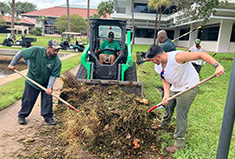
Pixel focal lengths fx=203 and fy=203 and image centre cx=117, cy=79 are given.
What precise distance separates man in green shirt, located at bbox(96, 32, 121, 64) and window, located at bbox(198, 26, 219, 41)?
17506mm

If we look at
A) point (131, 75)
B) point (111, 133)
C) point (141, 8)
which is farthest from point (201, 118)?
point (141, 8)

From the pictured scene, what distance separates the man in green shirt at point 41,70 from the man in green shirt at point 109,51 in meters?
2.33

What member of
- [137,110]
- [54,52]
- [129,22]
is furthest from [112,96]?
[129,22]

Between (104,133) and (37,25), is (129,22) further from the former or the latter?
(37,25)

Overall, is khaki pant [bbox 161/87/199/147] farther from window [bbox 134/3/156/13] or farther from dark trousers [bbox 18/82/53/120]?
window [bbox 134/3/156/13]

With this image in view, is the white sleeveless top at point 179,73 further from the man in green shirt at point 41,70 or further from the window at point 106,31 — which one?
the window at point 106,31

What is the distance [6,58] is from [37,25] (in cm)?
5473

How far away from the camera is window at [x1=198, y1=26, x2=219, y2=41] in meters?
20.8

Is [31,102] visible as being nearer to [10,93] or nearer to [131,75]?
[10,93]

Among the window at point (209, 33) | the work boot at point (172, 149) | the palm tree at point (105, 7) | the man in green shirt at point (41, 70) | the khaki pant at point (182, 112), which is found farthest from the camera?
the palm tree at point (105, 7)

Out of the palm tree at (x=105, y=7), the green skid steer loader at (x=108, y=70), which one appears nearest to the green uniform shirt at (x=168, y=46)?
the green skid steer loader at (x=108, y=70)

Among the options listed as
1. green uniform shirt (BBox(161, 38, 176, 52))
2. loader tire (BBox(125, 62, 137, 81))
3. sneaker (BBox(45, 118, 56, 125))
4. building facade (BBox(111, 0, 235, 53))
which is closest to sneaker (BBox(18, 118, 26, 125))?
sneaker (BBox(45, 118, 56, 125))

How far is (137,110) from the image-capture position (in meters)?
3.47

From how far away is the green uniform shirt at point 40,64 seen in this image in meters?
3.91
